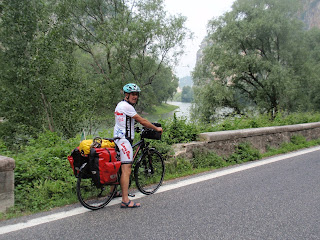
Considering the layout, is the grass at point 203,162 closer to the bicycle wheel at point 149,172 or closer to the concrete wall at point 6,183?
the concrete wall at point 6,183

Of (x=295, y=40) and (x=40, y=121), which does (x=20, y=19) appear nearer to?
(x=40, y=121)

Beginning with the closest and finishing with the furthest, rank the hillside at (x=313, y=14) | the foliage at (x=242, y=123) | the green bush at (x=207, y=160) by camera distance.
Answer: the green bush at (x=207, y=160), the foliage at (x=242, y=123), the hillside at (x=313, y=14)

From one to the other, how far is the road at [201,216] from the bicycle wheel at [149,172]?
0.16 metres

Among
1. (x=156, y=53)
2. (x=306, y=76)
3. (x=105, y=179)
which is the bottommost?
(x=105, y=179)

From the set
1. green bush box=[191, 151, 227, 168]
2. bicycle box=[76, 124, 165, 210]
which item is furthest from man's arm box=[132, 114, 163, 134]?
green bush box=[191, 151, 227, 168]

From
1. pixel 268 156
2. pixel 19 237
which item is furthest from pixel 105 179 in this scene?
pixel 268 156

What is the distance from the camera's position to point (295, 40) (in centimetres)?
2067

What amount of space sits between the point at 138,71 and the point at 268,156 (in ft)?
49.1

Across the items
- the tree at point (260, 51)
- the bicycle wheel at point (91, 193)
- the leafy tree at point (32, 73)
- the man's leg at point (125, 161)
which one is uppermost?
the tree at point (260, 51)

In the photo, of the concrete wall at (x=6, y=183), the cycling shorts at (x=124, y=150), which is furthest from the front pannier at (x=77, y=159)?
the concrete wall at (x=6, y=183)

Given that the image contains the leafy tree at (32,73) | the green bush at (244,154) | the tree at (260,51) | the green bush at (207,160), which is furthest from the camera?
the tree at (260,51)

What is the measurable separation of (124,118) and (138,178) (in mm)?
1063

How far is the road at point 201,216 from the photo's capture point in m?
2.73

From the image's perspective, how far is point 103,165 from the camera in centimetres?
319
